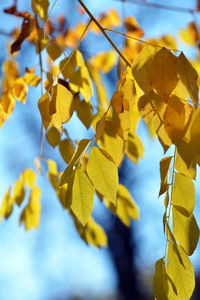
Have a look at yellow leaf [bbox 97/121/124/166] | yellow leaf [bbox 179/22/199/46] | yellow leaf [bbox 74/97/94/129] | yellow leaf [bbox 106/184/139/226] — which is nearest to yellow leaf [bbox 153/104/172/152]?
yellow leaf [bbox 97/121/124/166]

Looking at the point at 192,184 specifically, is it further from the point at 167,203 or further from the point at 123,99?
A: the point at 123,99

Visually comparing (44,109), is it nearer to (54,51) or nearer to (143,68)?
(143,68)

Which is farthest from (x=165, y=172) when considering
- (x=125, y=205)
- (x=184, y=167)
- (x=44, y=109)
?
(x=125, y=205)

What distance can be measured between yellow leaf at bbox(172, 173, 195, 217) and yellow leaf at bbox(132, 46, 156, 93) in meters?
0.18

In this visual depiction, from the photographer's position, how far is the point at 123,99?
0.73 m

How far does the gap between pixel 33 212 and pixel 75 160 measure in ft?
2.87

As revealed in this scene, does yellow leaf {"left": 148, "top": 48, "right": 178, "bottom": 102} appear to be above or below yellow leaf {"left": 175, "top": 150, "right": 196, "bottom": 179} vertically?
above

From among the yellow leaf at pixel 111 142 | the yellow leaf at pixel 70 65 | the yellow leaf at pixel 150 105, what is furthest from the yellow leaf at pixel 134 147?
the yellow leaf at pixel 150 105

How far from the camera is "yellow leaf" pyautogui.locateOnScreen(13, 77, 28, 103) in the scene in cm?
122

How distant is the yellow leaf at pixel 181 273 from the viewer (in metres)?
0.70

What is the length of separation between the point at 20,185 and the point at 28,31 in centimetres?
60

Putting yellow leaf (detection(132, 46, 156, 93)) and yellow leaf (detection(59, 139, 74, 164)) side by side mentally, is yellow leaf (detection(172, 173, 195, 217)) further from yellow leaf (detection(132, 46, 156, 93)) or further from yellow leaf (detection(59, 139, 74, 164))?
yellow leaf (detection(59, 139, 74, 164))

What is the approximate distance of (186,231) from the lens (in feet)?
2.29

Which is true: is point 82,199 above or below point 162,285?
above
